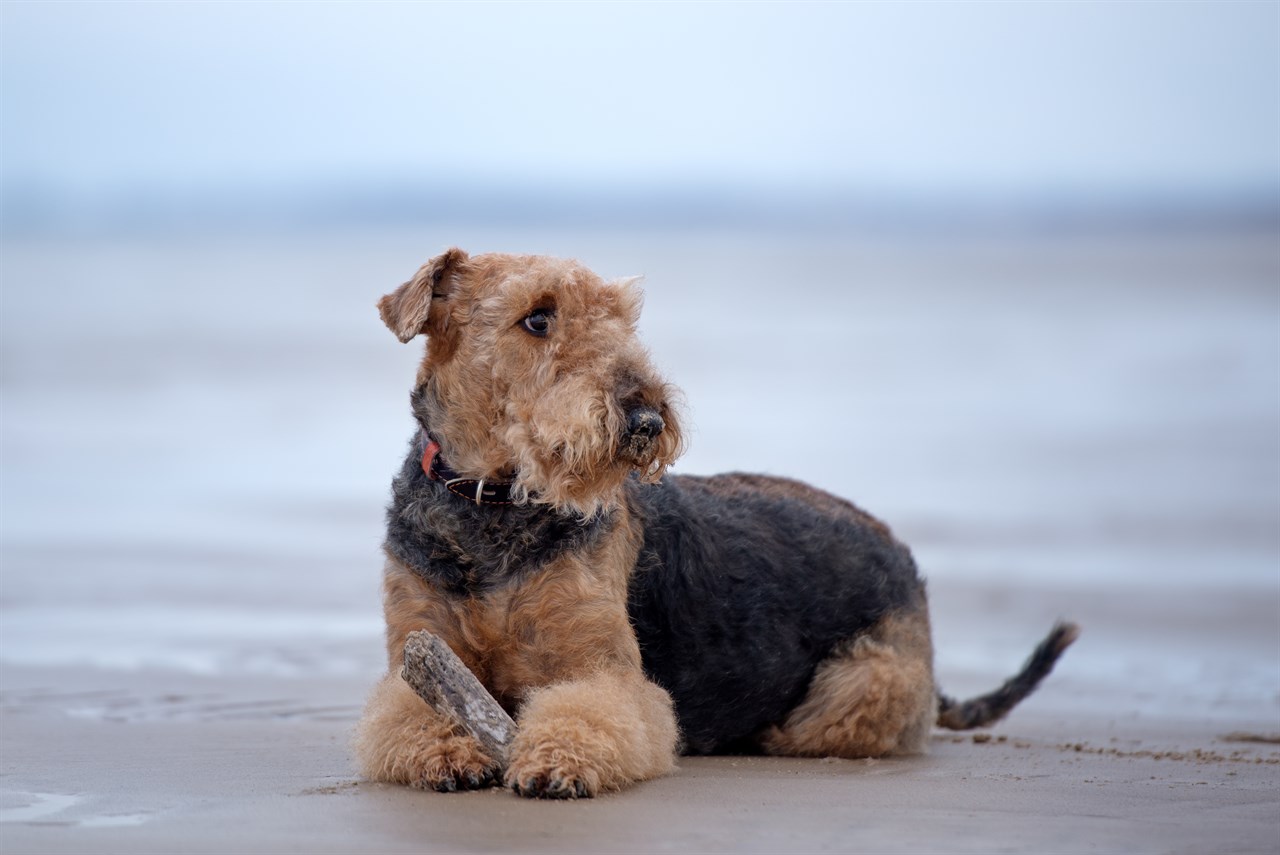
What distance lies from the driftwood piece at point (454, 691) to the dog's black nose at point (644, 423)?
849 mm

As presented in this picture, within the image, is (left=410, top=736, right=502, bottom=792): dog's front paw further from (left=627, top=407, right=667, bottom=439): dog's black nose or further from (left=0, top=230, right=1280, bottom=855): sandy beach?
(left=627, top=407, right=667, bottom=439): dog's black nose

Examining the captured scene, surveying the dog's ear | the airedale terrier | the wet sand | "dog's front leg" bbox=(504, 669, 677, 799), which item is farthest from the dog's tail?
the dog's ear

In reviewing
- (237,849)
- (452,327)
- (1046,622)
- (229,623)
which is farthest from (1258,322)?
(237,849)

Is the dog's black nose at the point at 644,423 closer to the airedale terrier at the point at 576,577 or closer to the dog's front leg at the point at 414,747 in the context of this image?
the airedale terrier at the point at 576,577

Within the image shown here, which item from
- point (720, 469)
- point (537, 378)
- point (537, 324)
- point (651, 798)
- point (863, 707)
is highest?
point (720, 469)

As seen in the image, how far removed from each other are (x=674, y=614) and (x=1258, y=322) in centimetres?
2011

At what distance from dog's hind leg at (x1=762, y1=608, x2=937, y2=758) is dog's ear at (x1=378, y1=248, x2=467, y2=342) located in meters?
2.05

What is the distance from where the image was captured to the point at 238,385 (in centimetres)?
1819

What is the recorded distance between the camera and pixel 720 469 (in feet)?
40.4

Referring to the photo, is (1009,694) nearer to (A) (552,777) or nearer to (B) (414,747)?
(A) (552,777)

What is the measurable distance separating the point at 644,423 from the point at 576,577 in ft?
1.95

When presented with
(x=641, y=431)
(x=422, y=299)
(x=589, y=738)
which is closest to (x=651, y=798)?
(x=589, y=738)

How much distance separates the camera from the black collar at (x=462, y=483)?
15.0 ft

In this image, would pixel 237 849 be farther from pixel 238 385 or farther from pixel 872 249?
pixel 872 249
